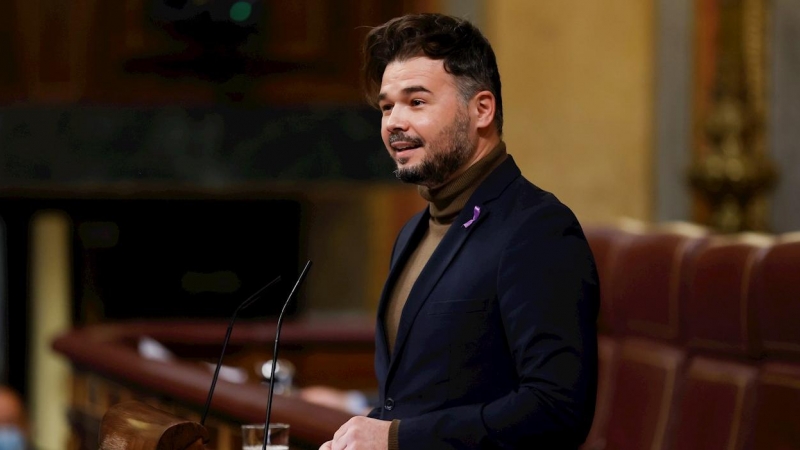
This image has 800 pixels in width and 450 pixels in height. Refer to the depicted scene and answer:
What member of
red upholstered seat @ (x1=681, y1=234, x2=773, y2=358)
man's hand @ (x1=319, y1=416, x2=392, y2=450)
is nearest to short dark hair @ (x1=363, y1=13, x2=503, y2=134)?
man's hand @ (x1=319, y1=416, x2=392, y2=450)

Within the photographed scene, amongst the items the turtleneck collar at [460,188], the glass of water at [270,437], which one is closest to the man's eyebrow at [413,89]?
the turtleneck collar at [460,188]

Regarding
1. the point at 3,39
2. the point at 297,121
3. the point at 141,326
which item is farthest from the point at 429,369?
the point at 3,39

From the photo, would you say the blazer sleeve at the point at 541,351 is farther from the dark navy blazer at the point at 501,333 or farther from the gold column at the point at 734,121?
the gold column at the point at 734,121

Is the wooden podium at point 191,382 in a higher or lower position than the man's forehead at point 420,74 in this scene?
lower

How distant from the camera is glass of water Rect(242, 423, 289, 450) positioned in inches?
66.3

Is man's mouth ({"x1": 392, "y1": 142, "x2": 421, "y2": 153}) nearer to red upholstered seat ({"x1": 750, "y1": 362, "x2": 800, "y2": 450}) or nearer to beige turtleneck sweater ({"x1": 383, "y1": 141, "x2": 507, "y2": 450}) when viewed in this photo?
beige turtleneck sweater ({"x1": 383, "y1": 141, "x2": 507, "y2": 450})

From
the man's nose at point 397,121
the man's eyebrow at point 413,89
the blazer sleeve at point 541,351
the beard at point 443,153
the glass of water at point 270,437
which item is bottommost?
the glass of water at point 270,437

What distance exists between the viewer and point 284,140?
18.6 feet

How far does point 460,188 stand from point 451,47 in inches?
6.6

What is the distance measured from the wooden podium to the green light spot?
4.88ft

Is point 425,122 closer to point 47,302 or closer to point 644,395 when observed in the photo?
point 644,395

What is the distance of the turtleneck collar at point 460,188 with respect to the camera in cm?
154

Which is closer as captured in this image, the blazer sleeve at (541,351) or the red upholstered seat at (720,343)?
the blazer sleeve at (541,351)

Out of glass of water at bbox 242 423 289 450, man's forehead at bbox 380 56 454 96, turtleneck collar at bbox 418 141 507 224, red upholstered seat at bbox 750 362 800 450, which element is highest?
man's forehead at bbox 380 56 454 96
